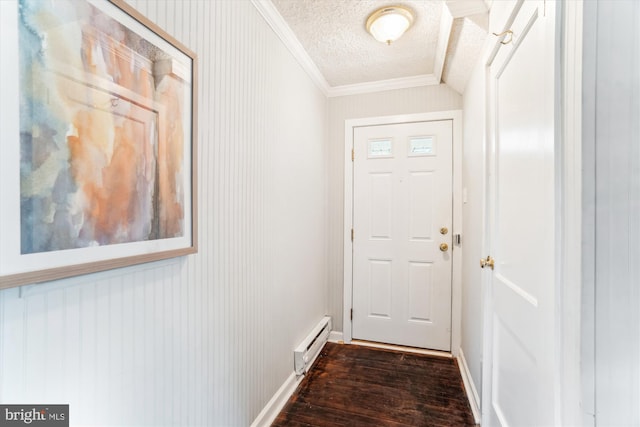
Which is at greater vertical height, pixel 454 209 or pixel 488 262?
pixel 454 209

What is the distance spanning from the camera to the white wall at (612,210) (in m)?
0.63

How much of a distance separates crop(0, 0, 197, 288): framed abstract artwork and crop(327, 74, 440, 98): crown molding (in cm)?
200

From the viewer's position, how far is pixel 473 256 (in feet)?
6.42

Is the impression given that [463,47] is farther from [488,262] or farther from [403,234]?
[403,234]

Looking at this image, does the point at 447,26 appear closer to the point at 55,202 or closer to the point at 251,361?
the point at 55,202

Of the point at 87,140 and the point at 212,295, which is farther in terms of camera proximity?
the point at 212,295

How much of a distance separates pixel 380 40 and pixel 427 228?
1.56 meters

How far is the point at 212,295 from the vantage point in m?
1.22

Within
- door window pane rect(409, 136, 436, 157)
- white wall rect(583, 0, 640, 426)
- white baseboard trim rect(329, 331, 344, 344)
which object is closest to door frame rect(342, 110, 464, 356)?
white baseboard trim rect(329, 331, 344, 344)

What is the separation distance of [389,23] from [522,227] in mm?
1405

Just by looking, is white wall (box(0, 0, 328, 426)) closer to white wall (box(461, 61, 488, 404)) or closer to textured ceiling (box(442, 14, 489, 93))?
textured ceiling (box(442, 14, 489, 93))

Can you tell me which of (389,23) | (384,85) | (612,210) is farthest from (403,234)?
(612,210)

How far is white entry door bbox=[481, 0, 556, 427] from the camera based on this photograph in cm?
87

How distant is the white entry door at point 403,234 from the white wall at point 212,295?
71 cm
